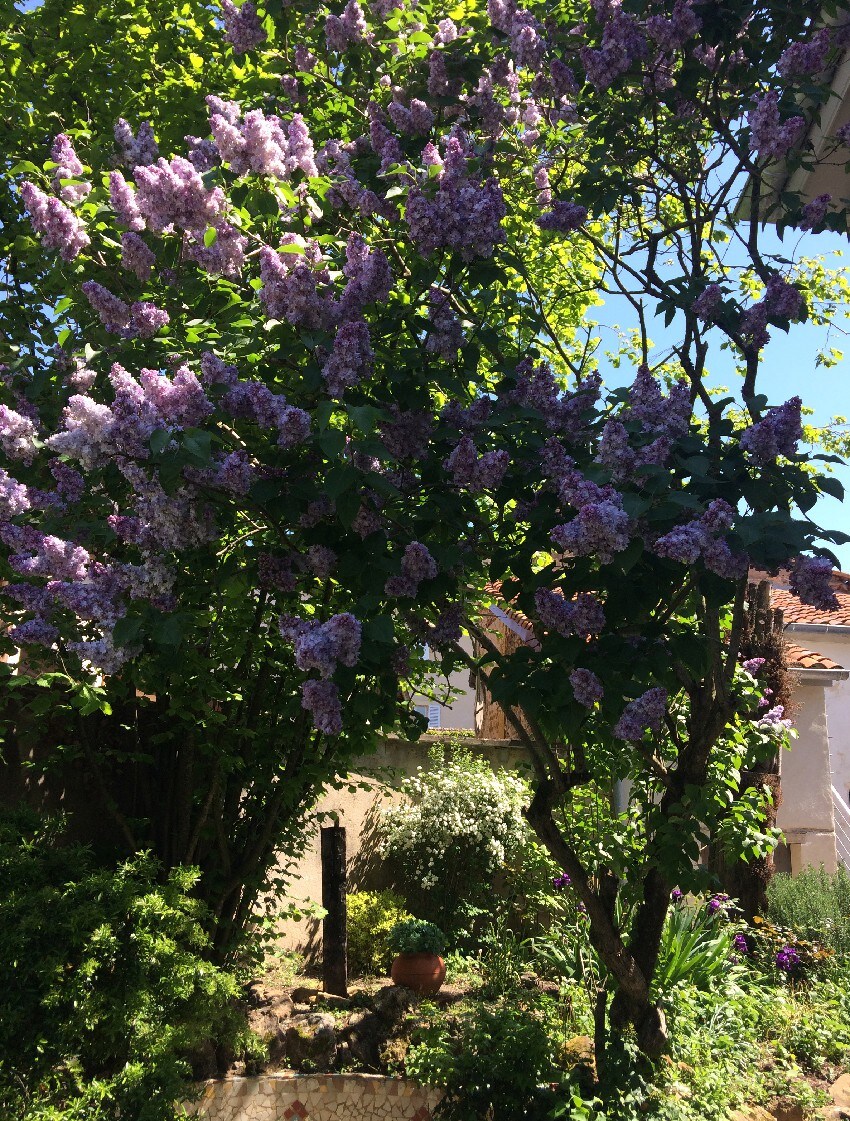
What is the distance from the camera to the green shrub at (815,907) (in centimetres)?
820

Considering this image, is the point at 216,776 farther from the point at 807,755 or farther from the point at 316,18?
the point at 807,755

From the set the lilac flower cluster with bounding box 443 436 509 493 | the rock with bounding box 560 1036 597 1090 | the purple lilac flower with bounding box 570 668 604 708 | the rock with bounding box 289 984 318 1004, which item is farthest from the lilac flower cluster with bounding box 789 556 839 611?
the rock with bounding box 289 984 318 1004

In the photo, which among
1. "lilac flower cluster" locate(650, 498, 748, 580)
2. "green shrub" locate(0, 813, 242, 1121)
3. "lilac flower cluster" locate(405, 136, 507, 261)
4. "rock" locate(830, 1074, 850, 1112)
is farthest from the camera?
"rock" locate(830, 1074, 850, 1112)

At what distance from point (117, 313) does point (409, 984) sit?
5174 millimetres

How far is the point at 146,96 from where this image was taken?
18.3 ft

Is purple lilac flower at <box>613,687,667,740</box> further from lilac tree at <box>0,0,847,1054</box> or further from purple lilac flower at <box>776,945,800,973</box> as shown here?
purple lilac flower at <box>776,945,800,973</box>

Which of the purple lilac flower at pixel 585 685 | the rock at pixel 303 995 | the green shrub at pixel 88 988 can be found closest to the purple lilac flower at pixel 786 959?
the rock at pixel 303 995

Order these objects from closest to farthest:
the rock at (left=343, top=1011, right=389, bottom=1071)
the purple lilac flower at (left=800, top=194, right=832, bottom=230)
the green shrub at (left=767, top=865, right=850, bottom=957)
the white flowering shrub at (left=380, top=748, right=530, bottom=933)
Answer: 1. the purple lilac flower at (left=800, top=194, right=832, bottom=230)
2. the rock at (left=343, top=1011, right=389, bottom=1071)
3. the green shrub at (left=767, top=865, right=850, bottom=957)
4. the white flowering shrub at (left=380, top=748, right=530, bottom=933)

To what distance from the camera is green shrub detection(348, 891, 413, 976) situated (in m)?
7.47

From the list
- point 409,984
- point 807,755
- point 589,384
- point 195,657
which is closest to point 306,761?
point 195,657

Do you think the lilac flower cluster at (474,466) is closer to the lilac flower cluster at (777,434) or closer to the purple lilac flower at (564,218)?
the lilac flower cluster at (777,434)

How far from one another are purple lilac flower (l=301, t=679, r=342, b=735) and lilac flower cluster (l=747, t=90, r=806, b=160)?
8.69 ft

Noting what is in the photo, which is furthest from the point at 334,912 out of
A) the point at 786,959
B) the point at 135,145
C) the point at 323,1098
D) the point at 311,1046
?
the point at 135,145

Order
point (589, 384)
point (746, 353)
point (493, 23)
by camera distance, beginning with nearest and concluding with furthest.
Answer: point (589, 384) < point (746, 353) < point (493, 23)
